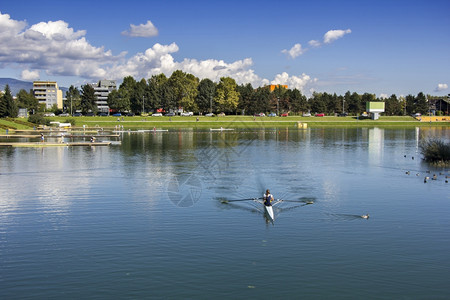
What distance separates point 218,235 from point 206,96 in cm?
16230

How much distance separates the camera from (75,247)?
977 inches

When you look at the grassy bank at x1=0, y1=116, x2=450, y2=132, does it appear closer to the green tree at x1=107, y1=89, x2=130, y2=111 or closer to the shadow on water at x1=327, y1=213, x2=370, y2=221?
the green tree at x1=107, y1=89, x2=130, y2=111

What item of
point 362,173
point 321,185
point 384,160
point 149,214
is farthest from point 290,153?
point 149,214

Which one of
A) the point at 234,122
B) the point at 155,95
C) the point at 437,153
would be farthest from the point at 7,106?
the point at 437,153

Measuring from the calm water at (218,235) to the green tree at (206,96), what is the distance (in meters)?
134

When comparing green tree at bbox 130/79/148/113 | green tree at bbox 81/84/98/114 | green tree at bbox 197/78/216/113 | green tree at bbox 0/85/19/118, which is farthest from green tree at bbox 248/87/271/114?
green tree at bbox 0/85/19/118

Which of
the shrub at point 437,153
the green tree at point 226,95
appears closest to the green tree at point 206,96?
the green tree at point 226,95

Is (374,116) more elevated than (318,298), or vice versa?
(374,116)

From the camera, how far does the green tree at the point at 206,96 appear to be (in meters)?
186

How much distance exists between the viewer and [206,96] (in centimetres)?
18662

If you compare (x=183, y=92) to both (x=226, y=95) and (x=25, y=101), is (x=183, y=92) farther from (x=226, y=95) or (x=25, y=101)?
(x=25, y=101)

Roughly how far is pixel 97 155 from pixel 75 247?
4608cm

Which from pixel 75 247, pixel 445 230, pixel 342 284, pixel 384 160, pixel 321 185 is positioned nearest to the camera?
pixel 342 284

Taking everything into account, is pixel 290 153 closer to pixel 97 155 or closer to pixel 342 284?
pixel 97 155
